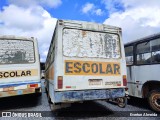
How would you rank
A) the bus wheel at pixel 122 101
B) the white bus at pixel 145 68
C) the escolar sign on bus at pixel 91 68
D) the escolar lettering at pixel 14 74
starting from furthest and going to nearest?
the escolar lettering at pixel 14 74 < the bus wheel at pixel 122 101 < the white bus at pixel 145 68 < the escolar sign on bus at pixel 91 68

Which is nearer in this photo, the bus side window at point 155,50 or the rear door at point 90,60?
the rear door at point 90,60

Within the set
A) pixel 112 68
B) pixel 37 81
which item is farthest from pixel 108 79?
pixel 37 81

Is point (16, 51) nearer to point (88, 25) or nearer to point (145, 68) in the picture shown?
point (88, 25)

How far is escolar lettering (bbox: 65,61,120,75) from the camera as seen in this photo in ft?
22.3

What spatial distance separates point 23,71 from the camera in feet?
30.1

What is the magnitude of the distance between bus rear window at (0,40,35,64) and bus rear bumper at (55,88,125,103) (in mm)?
3379

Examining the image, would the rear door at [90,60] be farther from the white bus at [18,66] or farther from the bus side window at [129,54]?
the white bus at [18,66]

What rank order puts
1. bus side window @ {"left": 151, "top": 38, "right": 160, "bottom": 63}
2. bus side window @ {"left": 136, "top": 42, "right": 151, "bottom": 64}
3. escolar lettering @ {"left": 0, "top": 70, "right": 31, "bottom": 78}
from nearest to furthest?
bus side window @ {"left": 151, "top": 38, "right": 160, "bottom": 63} < bus side window @ {"left": 136, "top": 42, "right": 151, "bottom": 64} < escolar lettering @ {"left": 0, "top": 70, "right": 31, "bottom": 78}

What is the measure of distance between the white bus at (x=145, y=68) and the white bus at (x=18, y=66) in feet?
12.6

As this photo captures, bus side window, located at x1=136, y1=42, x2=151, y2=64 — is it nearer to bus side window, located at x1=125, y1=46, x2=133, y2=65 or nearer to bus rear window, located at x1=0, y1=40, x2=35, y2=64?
bus side window, located at x1=125, y1=46, x2=133, y2=65

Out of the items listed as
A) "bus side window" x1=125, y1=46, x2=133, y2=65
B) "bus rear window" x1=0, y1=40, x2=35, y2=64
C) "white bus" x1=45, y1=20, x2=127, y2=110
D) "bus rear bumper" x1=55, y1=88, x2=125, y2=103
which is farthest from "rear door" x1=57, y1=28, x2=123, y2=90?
"bus rear window" x1=0, y1=40, x2=35, y2=64

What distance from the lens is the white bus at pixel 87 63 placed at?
21.9 ft

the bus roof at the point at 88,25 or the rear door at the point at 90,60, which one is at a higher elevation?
the bus roof at the point at 88,25

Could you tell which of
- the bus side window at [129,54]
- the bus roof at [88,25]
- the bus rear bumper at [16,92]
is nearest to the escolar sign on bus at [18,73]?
the bus rear bumper at [16,92]
